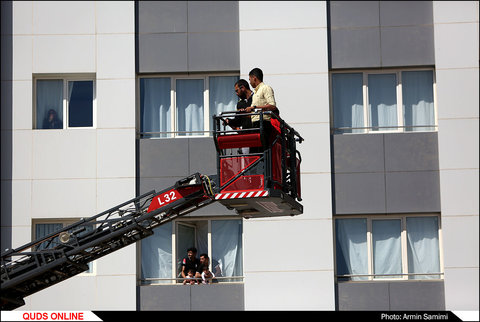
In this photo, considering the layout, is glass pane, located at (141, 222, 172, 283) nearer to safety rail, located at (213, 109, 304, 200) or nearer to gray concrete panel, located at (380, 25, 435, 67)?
gray concrete panel, located at (380, 25, 435, 67)

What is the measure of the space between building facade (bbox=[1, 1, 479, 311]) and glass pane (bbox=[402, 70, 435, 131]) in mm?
37

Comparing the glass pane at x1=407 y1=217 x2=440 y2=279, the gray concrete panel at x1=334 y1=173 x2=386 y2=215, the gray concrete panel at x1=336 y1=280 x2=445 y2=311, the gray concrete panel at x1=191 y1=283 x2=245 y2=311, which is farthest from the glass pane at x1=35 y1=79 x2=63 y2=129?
the glass pane at x1=407 y1=217 x2=440 y2=279

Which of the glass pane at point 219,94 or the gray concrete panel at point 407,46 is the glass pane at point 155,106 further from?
the gray concrete panel at point 407,46

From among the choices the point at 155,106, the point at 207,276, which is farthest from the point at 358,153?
the point at 155,106

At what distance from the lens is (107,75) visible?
876 inches

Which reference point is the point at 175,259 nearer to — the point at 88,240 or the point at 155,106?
the point at 155,106

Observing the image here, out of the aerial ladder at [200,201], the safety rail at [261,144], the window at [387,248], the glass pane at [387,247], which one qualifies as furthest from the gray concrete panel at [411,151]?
the safety rail at [261,144]

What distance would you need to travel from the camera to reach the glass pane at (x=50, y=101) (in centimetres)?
2267

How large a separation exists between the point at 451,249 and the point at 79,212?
946 cm

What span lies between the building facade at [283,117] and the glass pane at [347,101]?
0.04 meters

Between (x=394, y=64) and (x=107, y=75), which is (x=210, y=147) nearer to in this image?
(x=107, y=75)

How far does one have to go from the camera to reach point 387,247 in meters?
21.9

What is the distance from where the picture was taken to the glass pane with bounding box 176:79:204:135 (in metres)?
22.6

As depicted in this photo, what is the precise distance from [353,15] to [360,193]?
4.67 meters
